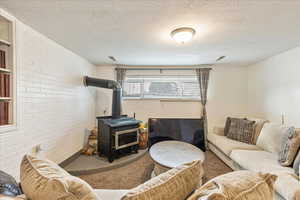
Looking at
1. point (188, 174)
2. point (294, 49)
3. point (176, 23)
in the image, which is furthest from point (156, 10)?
point (294, 49)

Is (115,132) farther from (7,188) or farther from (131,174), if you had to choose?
(7,188)

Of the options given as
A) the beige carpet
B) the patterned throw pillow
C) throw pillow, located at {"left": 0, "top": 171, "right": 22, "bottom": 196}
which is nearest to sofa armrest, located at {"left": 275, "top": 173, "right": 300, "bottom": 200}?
the beige carpet

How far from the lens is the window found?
4332 millimetres

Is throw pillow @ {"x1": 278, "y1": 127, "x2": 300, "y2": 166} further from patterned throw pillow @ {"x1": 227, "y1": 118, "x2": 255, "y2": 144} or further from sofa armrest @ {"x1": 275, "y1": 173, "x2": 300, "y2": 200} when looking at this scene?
patterned throw pillow @ {"x1": 227, "y1": 118, "x2": 255, "y2": 144}

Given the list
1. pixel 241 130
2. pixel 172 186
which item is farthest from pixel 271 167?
pixel 172 186

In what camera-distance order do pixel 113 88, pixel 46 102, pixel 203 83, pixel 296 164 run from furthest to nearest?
pixel 203 83 < pixel 113 88 < pixel 46 102 < pixel 296 164

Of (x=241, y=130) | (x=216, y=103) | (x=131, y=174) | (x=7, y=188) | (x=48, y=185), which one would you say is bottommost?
(x=131, y=174)

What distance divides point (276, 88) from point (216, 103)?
1.34 meters

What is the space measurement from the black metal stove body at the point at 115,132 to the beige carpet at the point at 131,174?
354 millimetres

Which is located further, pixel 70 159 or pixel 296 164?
pixel 70 159

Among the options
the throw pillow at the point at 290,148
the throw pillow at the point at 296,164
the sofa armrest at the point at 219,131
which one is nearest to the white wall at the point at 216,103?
the sofa armrest at the point at 219,131

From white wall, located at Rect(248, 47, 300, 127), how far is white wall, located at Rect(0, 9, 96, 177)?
162 inches

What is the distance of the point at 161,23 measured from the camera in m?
1.92

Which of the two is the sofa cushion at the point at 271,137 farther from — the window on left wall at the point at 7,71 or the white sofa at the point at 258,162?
the window on left wall at the point at 7,71
